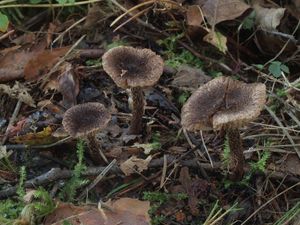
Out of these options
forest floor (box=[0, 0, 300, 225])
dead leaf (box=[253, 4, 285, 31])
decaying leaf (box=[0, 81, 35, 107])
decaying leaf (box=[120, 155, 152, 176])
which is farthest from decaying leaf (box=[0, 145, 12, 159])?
dead leaf (box=[253, 4, 285, 31])

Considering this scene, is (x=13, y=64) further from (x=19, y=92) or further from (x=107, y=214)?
(x=107, y=214)

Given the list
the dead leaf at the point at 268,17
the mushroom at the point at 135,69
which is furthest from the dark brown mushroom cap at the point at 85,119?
the dead leaf at the point at 268,17

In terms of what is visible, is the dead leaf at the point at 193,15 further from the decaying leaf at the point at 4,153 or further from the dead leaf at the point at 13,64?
the decaying leaf at the point at 4,153

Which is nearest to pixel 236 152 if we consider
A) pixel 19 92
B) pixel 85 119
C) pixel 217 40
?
pixel 85 119

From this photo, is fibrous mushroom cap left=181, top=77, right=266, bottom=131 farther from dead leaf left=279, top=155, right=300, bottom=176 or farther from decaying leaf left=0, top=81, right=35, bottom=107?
decaying leaf left=0, top=81, right=35, bottom=107

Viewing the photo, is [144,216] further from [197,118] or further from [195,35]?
[195,35]

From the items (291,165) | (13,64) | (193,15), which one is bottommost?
(291,165)

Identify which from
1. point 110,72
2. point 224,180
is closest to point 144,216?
point 224,180
